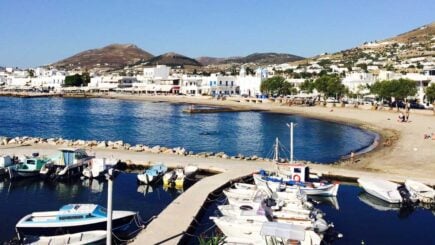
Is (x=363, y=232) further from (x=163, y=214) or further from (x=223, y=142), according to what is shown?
(x=223, y=142)

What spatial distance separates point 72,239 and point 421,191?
56.4 ft

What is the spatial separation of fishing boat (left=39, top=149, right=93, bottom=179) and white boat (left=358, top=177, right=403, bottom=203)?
55.6 ft

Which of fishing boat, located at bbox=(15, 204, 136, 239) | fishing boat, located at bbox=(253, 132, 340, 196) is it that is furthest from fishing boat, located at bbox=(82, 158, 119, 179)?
fishing boat, located at bbox=(15, 204, 136, 239)

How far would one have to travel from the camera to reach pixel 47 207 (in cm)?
2350

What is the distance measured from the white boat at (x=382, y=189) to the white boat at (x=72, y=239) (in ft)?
46.9

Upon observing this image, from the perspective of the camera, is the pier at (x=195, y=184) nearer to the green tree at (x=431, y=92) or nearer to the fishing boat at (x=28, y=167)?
the fishing boat at (x=28, y=167)

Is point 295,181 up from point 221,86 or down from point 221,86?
down

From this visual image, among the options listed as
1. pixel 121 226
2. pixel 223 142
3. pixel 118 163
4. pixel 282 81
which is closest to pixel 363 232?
pixel 121 226

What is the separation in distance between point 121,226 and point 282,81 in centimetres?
9601

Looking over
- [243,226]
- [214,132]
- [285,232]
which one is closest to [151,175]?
[243,226]

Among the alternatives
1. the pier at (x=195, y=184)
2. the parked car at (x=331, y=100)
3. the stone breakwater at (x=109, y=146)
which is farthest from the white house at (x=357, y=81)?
the pier at (x=195, y=184)

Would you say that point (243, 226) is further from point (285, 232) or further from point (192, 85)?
point (192, 85)

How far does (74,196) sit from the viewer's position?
2583 cm

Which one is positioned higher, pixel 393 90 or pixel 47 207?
pixel 393 90
